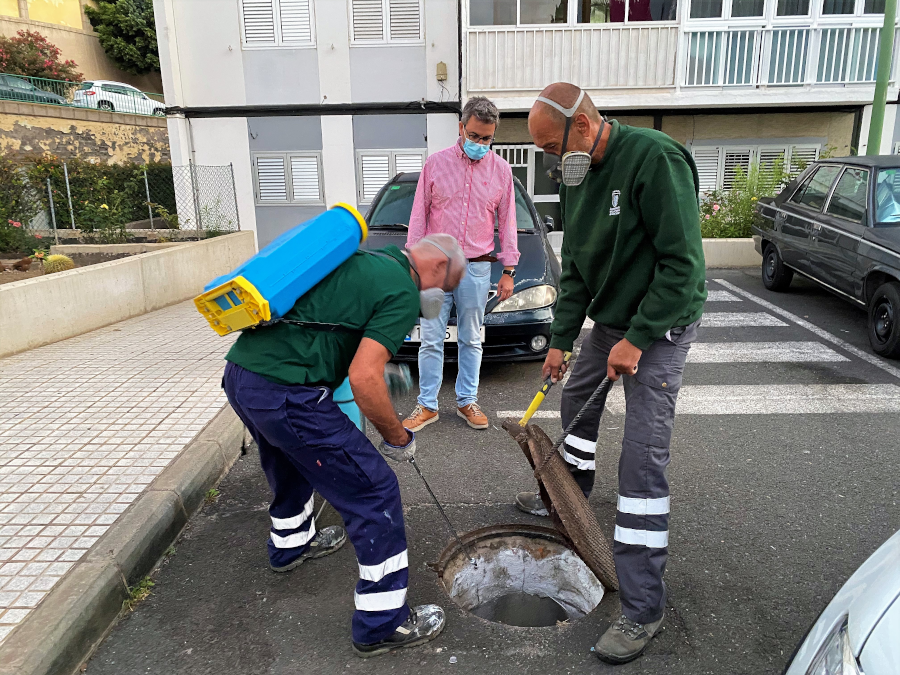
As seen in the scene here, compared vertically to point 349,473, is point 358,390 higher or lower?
higher

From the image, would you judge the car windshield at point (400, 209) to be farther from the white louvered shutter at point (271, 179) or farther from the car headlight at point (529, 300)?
the white louvered shutter at point (271, 179)

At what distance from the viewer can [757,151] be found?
14.5 metres

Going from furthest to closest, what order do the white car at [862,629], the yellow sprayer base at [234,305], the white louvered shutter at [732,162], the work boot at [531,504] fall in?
the white louvered shutter at [732,162] → the work boot at [531,504] → the yellow sprayer base at [234,305] → the white car at [862,629]

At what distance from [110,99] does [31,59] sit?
677 centimetres

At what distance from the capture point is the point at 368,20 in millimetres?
13953

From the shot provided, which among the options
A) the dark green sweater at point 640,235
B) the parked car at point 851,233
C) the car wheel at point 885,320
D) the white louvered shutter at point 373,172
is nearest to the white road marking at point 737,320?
the parked car at point 851,233

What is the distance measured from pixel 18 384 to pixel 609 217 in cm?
507

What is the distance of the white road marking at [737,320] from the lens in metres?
7.60

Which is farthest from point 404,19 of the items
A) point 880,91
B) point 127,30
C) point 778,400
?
point 127,30

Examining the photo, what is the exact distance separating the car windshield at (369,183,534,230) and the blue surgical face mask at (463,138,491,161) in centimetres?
181

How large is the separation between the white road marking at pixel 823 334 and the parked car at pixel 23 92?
21.8 m

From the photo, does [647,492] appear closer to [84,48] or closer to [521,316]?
[521,316]

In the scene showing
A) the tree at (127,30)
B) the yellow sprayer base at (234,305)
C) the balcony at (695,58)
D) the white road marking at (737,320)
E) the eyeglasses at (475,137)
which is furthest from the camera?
the tree at (127,30)

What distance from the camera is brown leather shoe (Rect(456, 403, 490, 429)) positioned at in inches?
185
